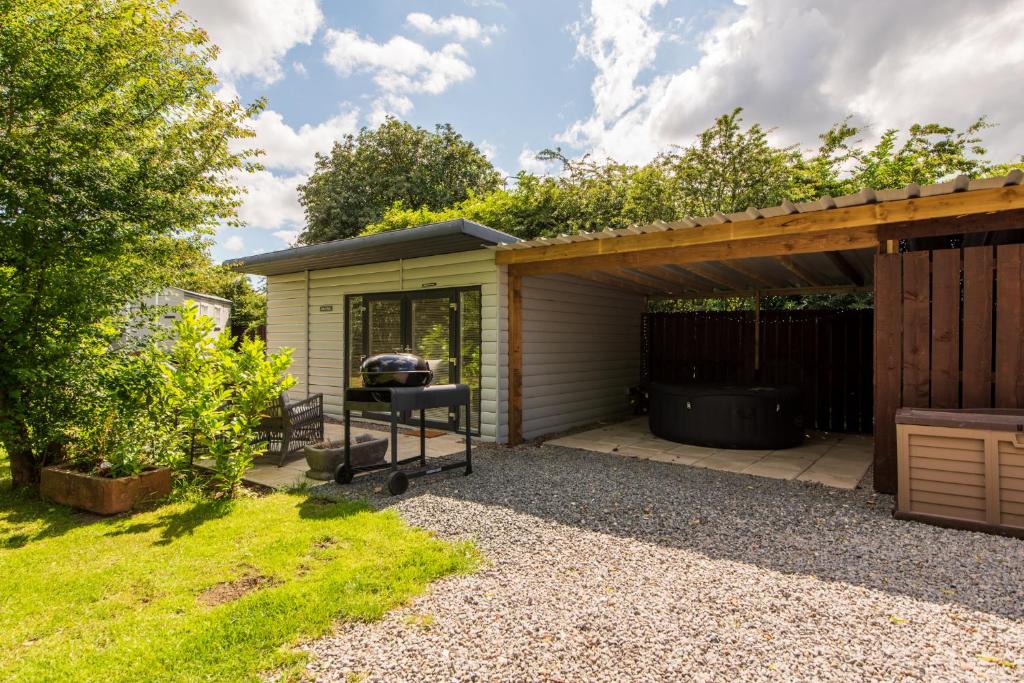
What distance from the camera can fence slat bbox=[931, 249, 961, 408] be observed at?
3.81 m

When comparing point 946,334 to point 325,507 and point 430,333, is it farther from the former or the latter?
point 430,333

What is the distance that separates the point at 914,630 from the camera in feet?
7.12

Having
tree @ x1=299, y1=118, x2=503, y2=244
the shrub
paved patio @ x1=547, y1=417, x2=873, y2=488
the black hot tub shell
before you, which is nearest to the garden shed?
paved patio @ x1=547, y1=417, x2=873, y2=488

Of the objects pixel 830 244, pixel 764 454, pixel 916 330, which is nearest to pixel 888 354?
pixel 916 330

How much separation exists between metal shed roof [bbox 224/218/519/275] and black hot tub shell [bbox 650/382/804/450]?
9.47 feet

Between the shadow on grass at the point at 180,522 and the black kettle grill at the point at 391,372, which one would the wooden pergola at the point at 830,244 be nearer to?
the black kettle grill at the point at 391,372

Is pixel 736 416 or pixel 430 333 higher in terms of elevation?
pixel 430 333

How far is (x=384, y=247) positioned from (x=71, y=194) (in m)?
2.95

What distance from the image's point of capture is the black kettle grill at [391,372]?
4.39m

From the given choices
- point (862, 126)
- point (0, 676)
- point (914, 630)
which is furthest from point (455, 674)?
point (862, 126)

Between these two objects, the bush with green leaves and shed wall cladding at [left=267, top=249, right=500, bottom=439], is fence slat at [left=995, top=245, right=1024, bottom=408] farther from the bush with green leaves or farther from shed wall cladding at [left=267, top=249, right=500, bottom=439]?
the bush with green leaves

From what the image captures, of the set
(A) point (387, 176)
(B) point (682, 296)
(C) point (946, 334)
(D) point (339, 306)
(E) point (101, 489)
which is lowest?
(E) point (101, 489)

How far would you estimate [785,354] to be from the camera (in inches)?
313

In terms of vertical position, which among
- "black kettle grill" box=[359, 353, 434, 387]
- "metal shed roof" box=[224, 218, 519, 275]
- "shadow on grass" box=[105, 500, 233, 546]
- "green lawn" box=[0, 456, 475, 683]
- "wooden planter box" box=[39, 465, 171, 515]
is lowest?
"shadow on grass" box=[105, 500, 233, 546]
